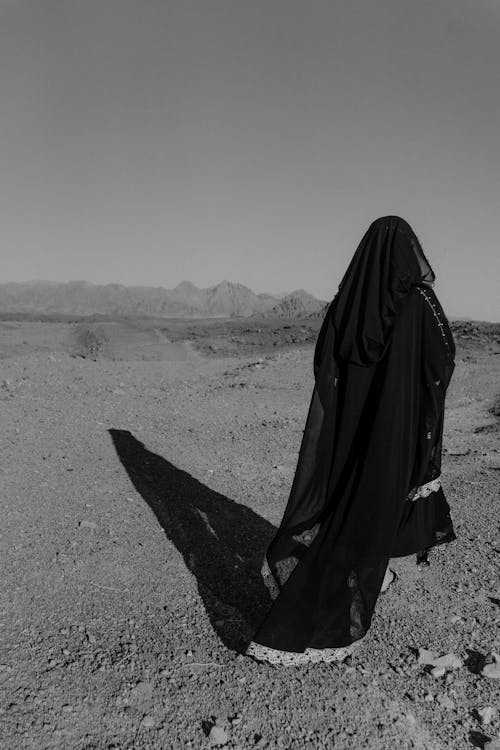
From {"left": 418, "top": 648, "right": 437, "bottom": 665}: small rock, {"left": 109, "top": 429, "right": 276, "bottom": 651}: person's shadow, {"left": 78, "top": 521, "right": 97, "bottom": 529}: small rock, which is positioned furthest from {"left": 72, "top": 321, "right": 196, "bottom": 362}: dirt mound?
{"left": 418, "top": 648, "right": 437, "bottom": 665}: small rock

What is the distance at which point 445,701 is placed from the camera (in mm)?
2889

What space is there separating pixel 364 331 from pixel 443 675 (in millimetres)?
1796

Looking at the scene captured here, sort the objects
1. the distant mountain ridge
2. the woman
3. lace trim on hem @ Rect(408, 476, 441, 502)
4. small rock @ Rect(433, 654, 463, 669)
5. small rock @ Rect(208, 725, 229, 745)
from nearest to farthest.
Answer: small rock @ Rect(208, 725, 229, 745)
the woman
small rock @ Rect(433, 654, 463, 669)
lace trim on hem @ Rect(408, 476, 441, 502)
the distant mountain ridge

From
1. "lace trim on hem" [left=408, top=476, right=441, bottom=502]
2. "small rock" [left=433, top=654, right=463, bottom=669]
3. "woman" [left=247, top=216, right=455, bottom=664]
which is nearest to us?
"woman" [left=247, top=216, right=455, bottom=664]

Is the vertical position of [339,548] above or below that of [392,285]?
below

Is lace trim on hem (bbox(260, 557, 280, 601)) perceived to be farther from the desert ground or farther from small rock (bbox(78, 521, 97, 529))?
small rock (bbox(78, 521, 97, 529))

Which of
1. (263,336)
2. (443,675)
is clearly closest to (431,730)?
(443,675)

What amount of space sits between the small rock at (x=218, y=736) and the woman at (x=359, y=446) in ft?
1.45

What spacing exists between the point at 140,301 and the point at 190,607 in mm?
71945

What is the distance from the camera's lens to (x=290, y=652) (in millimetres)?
2920

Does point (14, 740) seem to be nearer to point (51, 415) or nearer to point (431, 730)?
point (431, 730)

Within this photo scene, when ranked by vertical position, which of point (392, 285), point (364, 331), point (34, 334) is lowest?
point (34, 334)

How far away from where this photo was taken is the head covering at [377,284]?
3.09m

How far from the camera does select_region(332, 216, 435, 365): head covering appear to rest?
3094 mm
